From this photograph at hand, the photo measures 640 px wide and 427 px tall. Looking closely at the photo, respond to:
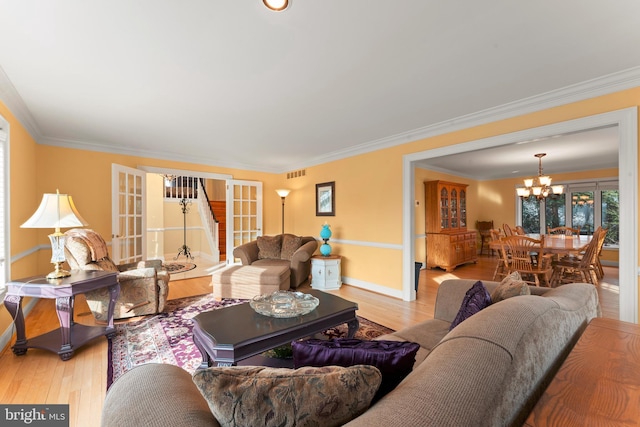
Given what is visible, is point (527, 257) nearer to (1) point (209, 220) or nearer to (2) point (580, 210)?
(2) point (580, 210)

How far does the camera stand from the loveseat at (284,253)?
4.34 m

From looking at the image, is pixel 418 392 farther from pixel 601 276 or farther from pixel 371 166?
pixel 601 276

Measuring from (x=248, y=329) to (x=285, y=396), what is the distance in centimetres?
125

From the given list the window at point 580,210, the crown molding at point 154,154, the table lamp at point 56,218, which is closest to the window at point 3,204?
the table lamp at point 56,218

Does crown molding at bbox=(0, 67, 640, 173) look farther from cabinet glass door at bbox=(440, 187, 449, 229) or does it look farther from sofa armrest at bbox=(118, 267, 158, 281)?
cabinet glass door at bbox=(440, 187, 449, 229)

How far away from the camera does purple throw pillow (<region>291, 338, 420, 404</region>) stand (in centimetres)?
84

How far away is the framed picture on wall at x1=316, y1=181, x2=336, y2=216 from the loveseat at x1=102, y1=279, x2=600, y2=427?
4.03 m

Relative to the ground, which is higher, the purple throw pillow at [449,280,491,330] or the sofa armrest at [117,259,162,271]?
the purple throw pillow at [449,280,491,330]

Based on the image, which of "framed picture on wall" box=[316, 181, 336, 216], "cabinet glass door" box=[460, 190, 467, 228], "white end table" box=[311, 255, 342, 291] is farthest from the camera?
"cabinet glass door" box=[460, 190, 467, 228]

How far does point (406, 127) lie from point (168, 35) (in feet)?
9.35

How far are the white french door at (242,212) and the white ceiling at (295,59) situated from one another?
236 centimetres

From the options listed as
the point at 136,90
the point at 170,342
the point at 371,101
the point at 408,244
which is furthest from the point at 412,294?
the point at 136,90

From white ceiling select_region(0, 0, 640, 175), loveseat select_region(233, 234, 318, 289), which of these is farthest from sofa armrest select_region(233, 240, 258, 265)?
white ceiling select_region(0, 0, 640, 175)

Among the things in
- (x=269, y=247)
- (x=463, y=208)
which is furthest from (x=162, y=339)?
(x=463, y=208)
